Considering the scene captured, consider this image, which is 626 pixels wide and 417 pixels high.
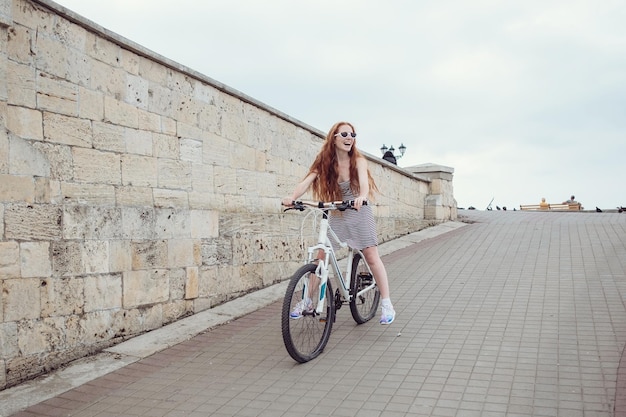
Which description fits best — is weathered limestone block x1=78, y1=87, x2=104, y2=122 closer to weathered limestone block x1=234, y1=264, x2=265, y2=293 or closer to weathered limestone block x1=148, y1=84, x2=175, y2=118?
weathered limestone block x1=148, y1=84, x2=175, y2=118

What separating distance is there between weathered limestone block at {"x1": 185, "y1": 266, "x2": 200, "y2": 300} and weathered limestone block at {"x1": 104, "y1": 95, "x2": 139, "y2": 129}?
1.66 m

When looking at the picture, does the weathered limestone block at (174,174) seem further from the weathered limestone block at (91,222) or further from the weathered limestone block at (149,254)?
the weathered limestone block at (91,222)

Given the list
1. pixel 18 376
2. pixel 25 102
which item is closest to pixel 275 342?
pixel 18 376

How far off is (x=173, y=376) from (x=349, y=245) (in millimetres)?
1970

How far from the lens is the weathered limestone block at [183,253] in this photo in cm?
650

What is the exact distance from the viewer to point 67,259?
17.3 feet

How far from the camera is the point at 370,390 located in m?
4.43

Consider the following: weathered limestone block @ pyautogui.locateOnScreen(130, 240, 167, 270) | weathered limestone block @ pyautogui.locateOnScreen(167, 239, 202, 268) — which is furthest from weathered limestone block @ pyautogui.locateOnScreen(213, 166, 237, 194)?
weathered limestone block @ pyautogui.locateOnScreen(130, 240, 167, 270)

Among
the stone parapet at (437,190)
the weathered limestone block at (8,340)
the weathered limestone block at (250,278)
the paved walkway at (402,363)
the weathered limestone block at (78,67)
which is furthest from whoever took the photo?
the stone parapet at (437,190)

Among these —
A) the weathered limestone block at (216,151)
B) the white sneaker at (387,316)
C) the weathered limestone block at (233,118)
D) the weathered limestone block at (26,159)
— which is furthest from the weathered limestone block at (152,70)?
the white sneaker at (387,316)

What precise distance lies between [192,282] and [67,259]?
1.72m

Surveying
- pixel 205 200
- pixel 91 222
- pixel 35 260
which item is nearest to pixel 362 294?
pixel 205 200

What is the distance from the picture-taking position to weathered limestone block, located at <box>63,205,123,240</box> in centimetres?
533

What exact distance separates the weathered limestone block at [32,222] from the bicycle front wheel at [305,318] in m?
2.03
